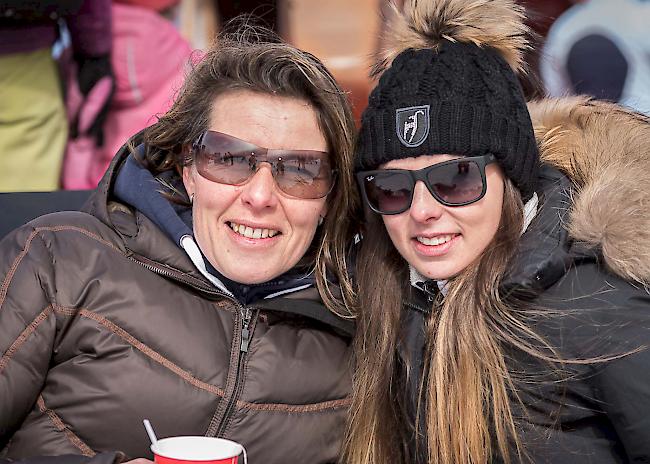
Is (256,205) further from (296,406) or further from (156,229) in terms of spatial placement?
(296,406)

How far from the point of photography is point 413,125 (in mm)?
2227

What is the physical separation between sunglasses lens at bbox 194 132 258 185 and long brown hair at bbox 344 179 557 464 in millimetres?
575

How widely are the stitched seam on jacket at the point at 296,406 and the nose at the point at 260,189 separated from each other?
51 centimetres

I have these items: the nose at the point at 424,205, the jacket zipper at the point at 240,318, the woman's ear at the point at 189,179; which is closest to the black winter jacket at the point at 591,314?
the nose at the point at 424,205

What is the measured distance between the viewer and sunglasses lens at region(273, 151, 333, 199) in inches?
92.4

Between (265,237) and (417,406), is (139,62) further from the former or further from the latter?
(417,406)

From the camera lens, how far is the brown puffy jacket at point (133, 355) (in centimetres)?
216

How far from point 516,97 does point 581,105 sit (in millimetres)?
387

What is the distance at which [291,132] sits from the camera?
2385 millimetres

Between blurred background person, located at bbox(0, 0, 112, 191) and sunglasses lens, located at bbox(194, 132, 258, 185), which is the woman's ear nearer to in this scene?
sunglasses lens, located at bbox(194, 132, 258, 185)

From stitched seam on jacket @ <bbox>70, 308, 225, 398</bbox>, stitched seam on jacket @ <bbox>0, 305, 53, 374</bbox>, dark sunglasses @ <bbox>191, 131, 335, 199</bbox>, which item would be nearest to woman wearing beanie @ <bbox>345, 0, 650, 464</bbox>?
dark sunglasses @ <bbox>191, 131, 335, 199</bbox>

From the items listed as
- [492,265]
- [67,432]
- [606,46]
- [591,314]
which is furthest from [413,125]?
[606,46]

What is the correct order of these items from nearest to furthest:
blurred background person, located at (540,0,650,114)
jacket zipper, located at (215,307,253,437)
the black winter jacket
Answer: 1. the black winter jacket
2. jacket zipper, located at (215,307,253,437)
3. blurred background person, located at (540,0,650,114)

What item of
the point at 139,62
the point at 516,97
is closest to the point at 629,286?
the point at 516,97
